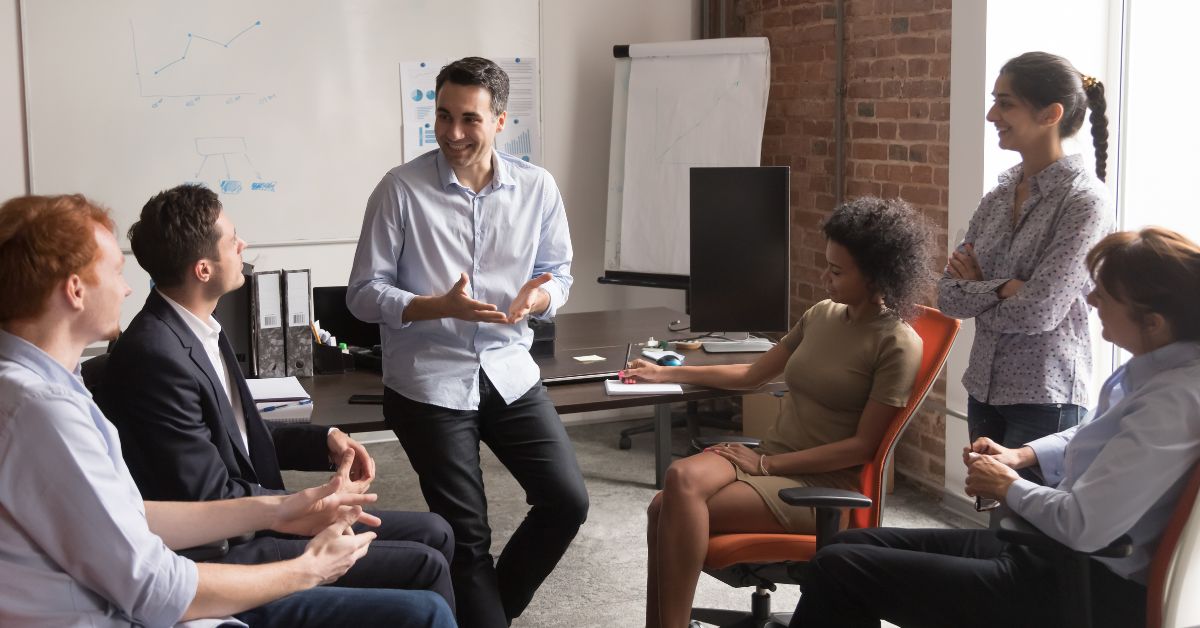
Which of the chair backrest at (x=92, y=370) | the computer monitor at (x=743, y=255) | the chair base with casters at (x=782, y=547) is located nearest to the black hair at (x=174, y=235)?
the chair backrest at (x=92, y=370)

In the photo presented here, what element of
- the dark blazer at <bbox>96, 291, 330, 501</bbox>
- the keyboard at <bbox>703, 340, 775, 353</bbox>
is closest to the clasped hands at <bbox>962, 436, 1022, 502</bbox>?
the keyboard at <bbox>703, 340, 775, 353</bbox>

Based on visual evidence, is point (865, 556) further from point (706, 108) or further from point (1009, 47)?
point (706, 108)

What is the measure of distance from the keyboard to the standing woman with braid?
806 mm

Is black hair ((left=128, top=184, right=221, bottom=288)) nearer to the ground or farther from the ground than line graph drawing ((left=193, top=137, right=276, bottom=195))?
nearer to the ground

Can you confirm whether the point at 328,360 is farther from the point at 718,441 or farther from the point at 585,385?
the point at 718,441

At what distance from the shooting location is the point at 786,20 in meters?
5.36

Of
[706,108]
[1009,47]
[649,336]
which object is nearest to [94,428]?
[649,336]

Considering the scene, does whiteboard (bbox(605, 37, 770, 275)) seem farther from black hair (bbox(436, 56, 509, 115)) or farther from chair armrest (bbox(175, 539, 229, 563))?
chair armrest (bbox(175, 539, 229, 563))

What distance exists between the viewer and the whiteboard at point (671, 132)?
5289 mm

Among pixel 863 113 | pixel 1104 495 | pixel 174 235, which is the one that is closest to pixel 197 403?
pixel 174 235

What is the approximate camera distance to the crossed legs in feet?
9.29

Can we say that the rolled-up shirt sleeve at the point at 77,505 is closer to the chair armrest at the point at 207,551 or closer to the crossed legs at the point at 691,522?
the chair armrest at the point at 207,551

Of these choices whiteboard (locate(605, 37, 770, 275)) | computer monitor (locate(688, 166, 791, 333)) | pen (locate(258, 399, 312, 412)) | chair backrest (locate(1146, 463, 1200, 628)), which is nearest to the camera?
chair backrest (locate(1146, 463, 1200, 628))

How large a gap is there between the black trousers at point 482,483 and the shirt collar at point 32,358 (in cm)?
127
